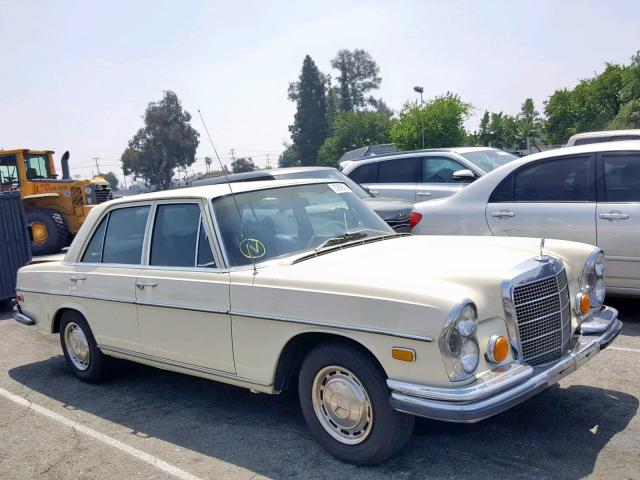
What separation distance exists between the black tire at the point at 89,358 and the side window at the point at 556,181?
428 centimetres

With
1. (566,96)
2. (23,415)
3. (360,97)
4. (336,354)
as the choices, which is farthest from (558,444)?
(360,97)

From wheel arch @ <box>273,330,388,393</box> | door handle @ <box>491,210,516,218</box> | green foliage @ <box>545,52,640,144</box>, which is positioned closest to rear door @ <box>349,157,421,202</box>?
door handle @ <box>491,210,516,218</box>

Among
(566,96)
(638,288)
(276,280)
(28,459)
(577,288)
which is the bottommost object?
(28,459)

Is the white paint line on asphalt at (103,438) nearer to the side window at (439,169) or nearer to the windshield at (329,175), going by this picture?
the windshield at (329,175)

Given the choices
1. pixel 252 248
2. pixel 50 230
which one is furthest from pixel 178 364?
pixel 50 230

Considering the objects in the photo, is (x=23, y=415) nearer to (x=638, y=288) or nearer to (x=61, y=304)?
(x=61, y=304)

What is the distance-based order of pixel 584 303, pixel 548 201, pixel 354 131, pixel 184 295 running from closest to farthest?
pixel 584 303
pixel 184 295
pixel 548 201
pixel 354 131

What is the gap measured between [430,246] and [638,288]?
2.69m

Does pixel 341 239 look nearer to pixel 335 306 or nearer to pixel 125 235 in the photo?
pixel 335 306

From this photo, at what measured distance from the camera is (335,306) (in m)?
3.64

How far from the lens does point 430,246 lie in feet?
14.5

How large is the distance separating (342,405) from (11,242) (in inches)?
287

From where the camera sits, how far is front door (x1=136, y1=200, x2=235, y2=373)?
170 inches

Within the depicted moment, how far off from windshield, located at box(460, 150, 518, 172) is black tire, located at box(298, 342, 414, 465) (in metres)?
7.26
